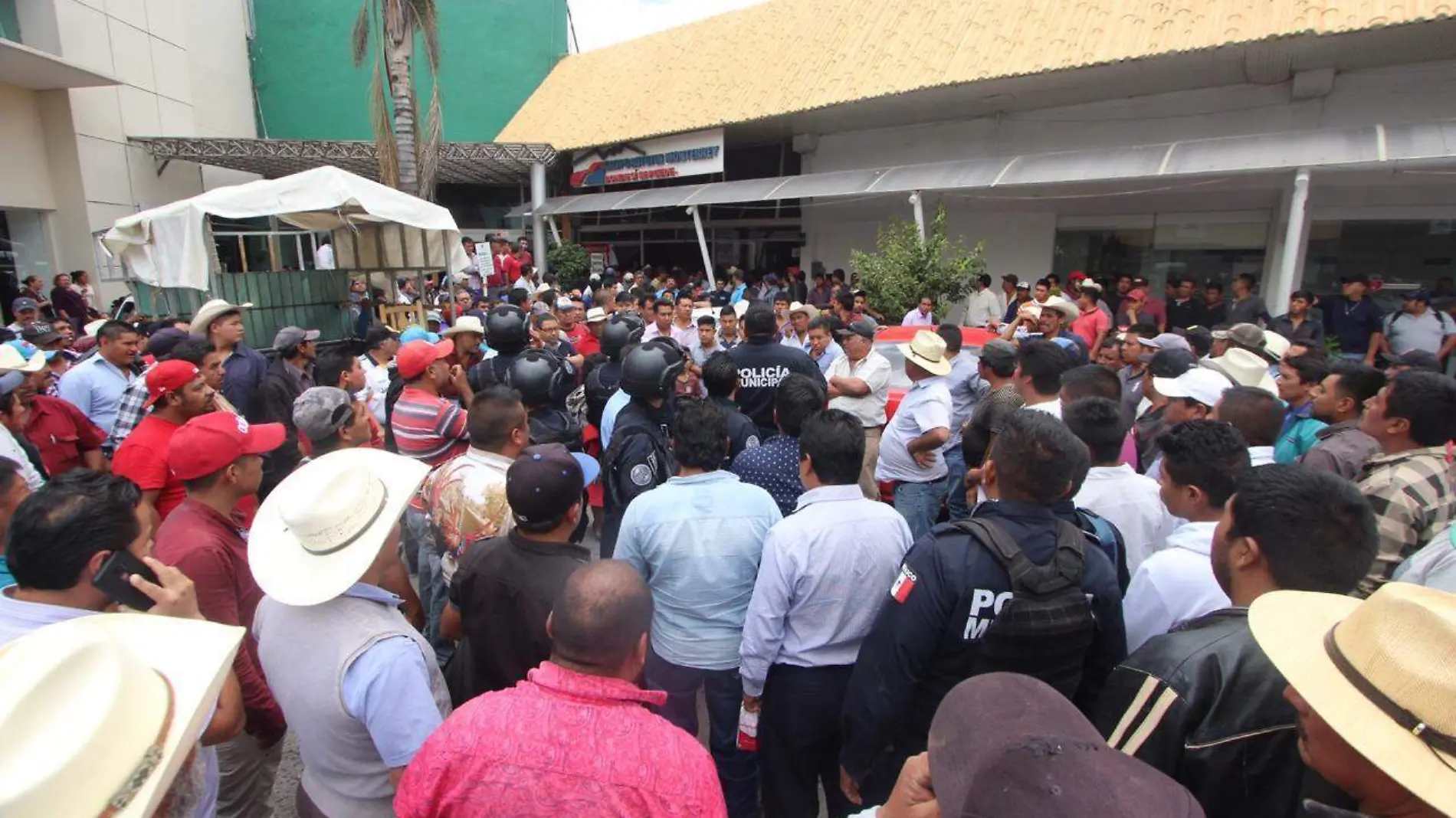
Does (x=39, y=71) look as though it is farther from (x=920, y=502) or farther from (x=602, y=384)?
(x=920, y=502)

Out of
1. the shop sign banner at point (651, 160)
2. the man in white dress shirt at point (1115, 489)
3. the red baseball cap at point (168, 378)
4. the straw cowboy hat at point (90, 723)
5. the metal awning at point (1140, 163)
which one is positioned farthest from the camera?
the shop sign banner at point (651, 160)

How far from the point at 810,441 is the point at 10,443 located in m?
4.02

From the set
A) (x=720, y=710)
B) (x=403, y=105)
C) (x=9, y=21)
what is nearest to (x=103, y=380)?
(x=720, y=710)

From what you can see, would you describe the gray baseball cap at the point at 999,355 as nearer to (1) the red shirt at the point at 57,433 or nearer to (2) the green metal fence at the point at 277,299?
(1) the red shirt at the point at 57,433

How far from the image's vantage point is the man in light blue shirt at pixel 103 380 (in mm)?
4863

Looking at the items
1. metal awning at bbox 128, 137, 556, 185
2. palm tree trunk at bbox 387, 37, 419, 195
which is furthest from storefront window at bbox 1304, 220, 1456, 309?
metal awning at bbox 128, 137, 556, 185

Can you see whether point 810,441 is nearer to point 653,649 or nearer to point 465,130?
point 653,649

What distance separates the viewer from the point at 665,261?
20359 millimetres

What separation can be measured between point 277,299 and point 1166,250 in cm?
1325

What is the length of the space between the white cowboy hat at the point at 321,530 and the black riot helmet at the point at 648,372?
1.70 metres

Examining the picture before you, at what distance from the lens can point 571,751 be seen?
51.3 inches

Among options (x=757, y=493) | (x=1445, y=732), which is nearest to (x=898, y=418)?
(x=757, y=493)

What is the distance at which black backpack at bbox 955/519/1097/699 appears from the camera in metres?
1.94

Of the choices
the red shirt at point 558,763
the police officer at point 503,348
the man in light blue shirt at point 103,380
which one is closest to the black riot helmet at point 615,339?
the police officer at point 503,348
